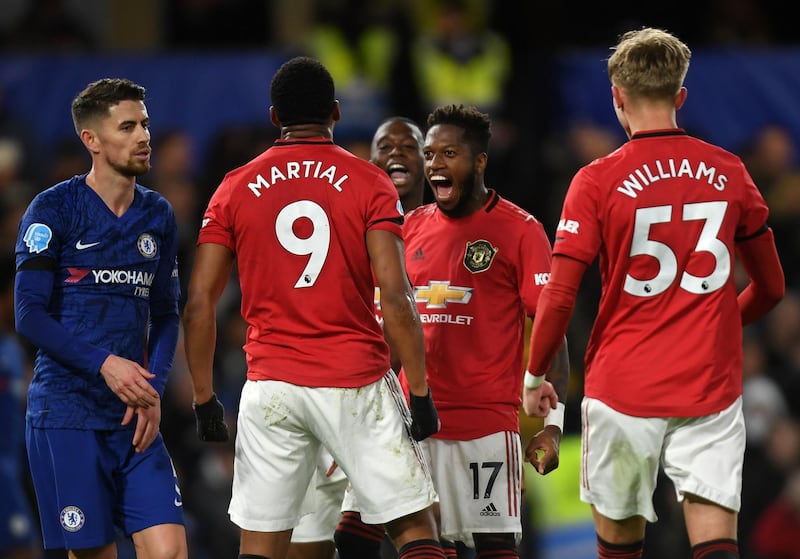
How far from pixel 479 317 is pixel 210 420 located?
117 cm

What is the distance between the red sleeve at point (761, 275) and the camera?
16.9 feet

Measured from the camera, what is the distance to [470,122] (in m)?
5.79

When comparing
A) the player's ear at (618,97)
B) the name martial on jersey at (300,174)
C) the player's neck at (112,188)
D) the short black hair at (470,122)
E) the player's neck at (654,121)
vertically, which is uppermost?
the player's ear at (618,97)

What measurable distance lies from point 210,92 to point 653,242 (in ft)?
22.0

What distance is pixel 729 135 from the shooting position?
11.5 m

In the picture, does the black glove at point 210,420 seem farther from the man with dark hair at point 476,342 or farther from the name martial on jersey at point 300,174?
the man with dark hair at point 476,342

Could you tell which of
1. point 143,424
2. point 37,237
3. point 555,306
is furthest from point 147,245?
point 555,306

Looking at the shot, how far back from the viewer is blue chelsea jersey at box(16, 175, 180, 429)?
5176 mm

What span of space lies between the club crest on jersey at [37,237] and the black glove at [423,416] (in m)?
1.42

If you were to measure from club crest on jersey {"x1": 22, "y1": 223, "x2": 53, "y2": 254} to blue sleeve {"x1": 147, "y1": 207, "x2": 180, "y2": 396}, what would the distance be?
463 mm

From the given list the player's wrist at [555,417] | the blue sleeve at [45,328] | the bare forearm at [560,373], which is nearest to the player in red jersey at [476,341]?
the bare forearm at [560,373]

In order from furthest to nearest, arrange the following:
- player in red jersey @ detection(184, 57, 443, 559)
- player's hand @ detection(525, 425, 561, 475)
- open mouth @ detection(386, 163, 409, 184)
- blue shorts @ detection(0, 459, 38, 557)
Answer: blue shorts @ detection(0, 459, 38, 557) → open mouth @ detection(386, 163, 409, 184) → player's hand @ detection(525, 425, 561, 475) → player in red jersey @ detection(184, 57, 443, 559)

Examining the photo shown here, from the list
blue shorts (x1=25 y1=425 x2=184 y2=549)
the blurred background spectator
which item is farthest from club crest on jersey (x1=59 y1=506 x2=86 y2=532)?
the blurred background spectator

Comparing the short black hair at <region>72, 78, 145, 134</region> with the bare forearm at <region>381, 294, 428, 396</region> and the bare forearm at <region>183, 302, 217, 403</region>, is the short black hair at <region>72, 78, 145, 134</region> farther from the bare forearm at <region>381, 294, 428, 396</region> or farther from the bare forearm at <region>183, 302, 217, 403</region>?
the bare forearm at <region>381, 294, 428, 396</region>
